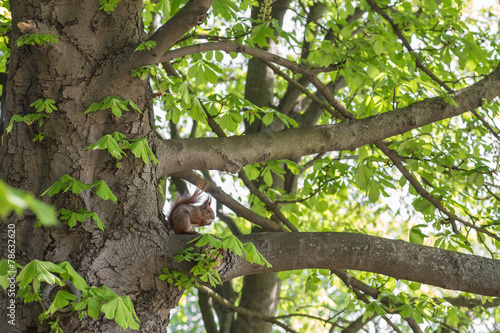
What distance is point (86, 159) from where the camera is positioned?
219 centimetres

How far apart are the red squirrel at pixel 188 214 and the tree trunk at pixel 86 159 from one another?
0.33 m

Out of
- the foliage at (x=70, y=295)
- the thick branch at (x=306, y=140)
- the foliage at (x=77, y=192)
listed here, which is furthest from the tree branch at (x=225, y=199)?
the foliage at (x=70, y=295)

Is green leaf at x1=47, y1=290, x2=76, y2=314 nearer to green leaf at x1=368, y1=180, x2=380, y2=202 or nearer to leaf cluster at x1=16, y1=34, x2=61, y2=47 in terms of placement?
leaf cluster at x1=16, y1=34, x2=61, y2=47

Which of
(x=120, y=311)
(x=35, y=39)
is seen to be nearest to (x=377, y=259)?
(x=120, y=311)

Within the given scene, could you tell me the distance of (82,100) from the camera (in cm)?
226

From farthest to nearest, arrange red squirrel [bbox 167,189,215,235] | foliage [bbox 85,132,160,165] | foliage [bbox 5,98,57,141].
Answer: red squirrel [bbox 167,189,215,235], foliage [bbox 5,98,57,141], foliage [bbox 85,132,160,165]

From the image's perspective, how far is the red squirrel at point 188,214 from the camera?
2.61 m

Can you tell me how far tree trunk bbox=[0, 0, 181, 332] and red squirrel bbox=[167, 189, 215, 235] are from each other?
33 centimetres

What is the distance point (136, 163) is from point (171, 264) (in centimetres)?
46

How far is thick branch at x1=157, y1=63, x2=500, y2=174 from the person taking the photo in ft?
8.00

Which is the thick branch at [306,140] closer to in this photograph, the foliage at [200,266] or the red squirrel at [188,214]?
the red squirrel at [188,214]

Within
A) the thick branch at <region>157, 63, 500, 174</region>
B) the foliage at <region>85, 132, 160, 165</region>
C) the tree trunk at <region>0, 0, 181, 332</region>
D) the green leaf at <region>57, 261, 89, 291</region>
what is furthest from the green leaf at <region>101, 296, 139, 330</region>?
the thick branch at <region>157, 63, 500, 174</region>

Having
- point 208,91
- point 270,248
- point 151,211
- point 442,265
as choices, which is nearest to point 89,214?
point 151,211

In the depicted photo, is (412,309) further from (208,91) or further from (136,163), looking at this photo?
(208,91)
